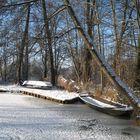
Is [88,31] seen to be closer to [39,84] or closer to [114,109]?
[39,84]

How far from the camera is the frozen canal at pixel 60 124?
27.9 ft

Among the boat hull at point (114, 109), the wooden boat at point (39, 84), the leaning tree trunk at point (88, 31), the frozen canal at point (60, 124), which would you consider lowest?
the frozen canal at point (60, 124)

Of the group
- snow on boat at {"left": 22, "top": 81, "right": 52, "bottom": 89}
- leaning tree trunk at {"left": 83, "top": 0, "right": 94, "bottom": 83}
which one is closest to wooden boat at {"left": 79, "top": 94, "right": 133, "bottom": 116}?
leaning tree trunk at {"left": 83, "top": 0, "right": 94, "bottom": 83}

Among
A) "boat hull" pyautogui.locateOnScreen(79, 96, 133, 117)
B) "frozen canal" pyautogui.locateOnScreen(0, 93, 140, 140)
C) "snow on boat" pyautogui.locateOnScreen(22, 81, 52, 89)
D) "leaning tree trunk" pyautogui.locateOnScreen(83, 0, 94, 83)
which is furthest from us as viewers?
"snow on boat" pyautogui.locateOnScreen(22, 81, 52, 89)

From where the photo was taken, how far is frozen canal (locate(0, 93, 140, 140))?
27.9ft

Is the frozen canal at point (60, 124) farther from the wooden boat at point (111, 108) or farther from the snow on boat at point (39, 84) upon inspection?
the snow on boat at point (39, 84)

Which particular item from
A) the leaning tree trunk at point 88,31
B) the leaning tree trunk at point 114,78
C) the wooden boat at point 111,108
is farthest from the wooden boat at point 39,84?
the leaning tree trunk at point 114,78

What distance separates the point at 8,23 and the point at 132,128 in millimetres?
4260

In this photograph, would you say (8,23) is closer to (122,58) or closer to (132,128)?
(132,128)

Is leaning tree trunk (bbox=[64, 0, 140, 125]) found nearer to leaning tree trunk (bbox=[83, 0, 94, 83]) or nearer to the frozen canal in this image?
the frozen canal

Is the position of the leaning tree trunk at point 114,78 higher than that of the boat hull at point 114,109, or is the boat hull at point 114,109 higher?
the leaning tree trunk at point 114,78

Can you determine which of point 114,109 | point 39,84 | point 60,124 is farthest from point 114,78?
point 39,84

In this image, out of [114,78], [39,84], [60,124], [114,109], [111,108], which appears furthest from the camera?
[39,84]

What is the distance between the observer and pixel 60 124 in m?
9.94
